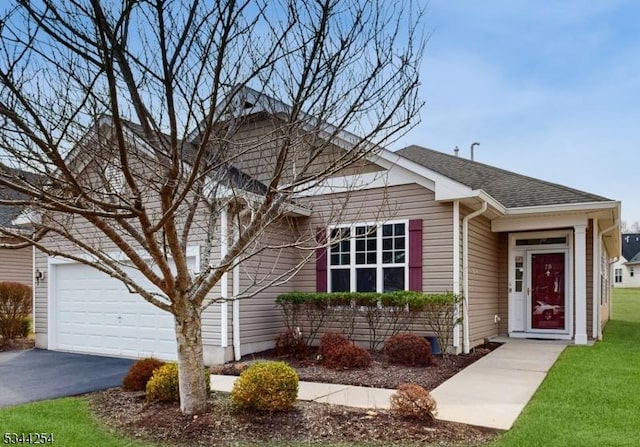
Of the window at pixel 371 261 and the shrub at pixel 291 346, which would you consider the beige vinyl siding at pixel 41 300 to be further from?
the window at pixel 371 261

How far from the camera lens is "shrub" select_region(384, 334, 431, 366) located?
26.6 feet

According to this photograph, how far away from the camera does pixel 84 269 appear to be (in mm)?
11156

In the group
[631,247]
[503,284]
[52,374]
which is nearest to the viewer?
[52,374]

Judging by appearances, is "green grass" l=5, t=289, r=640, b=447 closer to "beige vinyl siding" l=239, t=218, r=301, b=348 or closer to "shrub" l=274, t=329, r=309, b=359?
"beige vinyl siding" l=239, t=218, r=301, b=348

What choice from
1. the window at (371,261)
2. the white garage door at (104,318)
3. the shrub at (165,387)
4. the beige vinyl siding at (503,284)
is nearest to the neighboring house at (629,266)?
the beige vinyl siding at (503,284)

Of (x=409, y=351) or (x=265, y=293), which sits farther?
(x=265, y=293)

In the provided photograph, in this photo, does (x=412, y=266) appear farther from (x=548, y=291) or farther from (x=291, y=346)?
(x=548, y=291)

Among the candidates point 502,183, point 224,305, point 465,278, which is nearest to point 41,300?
point 224,305

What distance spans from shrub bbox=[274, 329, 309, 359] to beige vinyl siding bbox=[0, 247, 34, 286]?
42.0ft

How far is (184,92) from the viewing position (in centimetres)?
440

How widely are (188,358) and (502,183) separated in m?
10.1

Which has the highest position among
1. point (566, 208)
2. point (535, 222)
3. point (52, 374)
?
point (566, 208)

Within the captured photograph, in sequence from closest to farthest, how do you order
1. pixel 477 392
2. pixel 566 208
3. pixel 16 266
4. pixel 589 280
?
1. pixel 477 392
2. pixel 566 208
3. pixel 589 280
4. pixel 16 266

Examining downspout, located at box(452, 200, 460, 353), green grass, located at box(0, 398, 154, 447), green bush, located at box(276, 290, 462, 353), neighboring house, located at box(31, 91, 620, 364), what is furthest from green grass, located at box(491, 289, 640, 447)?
green grass, located at box(0, 398, 154, 447)
